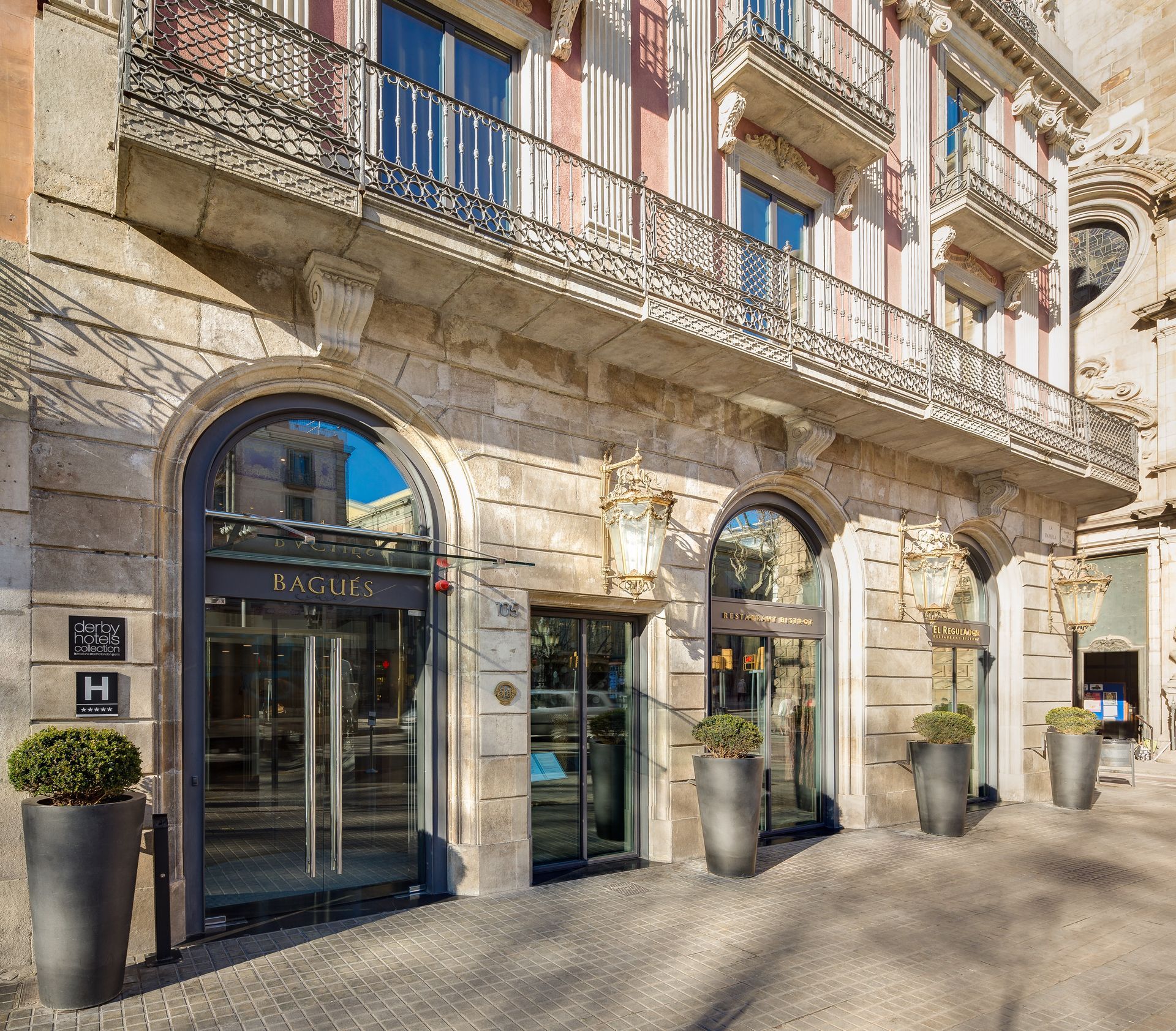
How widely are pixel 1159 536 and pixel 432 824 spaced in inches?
769

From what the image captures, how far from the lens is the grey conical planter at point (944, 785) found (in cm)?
1042

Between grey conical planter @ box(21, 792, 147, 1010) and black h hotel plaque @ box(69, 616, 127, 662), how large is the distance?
1058 millimetres

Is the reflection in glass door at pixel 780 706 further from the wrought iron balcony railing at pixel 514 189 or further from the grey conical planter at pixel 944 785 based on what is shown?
the wrought iron balcony railing at pixel 514 189

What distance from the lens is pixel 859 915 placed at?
7211mm

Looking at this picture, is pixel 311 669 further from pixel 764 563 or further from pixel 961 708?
pixel 961 708

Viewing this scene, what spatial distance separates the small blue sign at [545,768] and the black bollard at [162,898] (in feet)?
11.1

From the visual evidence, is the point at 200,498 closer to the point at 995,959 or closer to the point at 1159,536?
the point at 995,959

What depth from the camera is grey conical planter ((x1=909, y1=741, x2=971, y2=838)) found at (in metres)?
10.4

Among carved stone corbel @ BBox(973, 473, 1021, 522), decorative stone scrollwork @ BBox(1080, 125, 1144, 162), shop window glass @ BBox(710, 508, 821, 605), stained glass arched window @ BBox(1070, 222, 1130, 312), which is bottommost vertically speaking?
shop window glass @ BBox(710, 508, 821, 605)

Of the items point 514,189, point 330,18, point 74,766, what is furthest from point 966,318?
point 74,766

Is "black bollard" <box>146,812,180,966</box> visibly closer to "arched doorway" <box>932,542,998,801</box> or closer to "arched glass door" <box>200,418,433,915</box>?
"arched glass door" <box>200,418,433,915</box>

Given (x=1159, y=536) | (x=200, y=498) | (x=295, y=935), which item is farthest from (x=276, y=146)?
(x=1159, y=536)

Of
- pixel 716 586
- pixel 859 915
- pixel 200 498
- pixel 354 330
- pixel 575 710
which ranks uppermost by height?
pixel 354 330

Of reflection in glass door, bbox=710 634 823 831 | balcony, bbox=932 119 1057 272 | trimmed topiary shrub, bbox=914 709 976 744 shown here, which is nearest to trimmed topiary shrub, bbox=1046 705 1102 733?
trimmed topiary shrub, bbox=914 709 976 744
